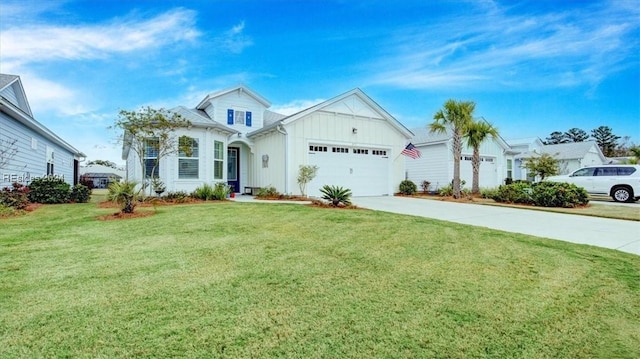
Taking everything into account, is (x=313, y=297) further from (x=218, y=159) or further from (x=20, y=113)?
(x=20, y=113)

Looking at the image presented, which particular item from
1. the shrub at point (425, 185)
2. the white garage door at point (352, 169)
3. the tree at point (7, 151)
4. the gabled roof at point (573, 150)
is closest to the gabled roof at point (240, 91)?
the white garage door at point (352, 169)

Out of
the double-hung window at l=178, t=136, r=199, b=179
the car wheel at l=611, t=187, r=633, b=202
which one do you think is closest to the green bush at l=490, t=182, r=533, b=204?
the car wheel at l=611, t=187, r=633, b=202

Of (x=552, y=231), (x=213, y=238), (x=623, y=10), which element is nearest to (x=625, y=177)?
(x=623, y=10)

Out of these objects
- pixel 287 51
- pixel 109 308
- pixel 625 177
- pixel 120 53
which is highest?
pixel 287 51

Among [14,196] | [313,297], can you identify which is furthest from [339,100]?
[313,297]

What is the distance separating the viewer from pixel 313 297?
11.0ft

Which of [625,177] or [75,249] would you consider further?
[625,177]

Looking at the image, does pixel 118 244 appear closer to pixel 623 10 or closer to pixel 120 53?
pixel 120 53

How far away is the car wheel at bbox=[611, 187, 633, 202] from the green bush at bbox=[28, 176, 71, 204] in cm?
2226

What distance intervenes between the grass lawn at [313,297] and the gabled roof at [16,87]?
1147cm

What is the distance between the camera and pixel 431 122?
17.2m

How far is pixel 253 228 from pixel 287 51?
1242 cm

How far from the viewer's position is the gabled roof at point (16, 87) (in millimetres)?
13352

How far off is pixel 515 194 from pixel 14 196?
57.2ft
